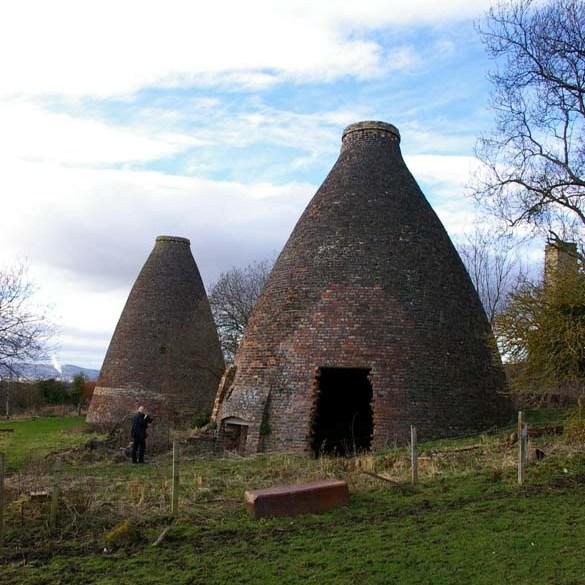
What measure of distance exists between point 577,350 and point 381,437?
3917mm

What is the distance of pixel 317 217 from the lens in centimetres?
1384

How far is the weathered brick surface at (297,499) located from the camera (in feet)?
23.0

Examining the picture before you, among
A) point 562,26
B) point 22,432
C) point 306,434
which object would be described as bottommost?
point 22,432

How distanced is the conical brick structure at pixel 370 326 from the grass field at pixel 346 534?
9.25 ft

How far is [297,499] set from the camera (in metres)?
7.14

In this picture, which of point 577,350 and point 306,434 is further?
point 306,434

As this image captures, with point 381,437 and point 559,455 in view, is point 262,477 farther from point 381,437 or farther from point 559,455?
point 559,455

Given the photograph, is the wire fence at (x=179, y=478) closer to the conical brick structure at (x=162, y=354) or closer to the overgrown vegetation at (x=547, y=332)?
the overgrown vegetation at (x=547, y=332)

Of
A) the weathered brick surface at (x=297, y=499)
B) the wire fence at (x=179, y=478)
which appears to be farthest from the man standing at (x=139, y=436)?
the weathered brick surface at (x=297, y=499)

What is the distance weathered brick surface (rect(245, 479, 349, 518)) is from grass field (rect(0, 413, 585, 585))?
13cm

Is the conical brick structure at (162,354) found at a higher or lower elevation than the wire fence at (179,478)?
higher

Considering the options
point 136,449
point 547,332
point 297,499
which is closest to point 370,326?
point 547,332

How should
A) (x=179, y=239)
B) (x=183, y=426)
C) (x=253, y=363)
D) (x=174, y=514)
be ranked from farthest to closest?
(x=179, y=239) → (x=183, y=426) → (x=253, y=363) → (x=174, y=514)

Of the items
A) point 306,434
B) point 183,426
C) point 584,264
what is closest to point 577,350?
point 584,264
